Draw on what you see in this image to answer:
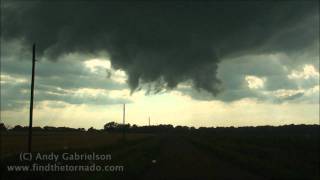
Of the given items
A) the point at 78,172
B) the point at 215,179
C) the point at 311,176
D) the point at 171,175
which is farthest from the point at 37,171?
the point at 311,176

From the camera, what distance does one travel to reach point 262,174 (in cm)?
2834

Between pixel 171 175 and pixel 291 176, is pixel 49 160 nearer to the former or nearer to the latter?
pixel 171 175

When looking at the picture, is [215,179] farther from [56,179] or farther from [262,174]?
[56,179]

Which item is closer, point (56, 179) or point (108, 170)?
point (56, 179)

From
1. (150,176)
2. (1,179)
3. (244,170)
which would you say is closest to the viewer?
(1,179)

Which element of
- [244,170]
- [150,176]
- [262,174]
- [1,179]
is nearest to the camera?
[1,179]

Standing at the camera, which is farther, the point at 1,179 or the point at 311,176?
the point at 311,176

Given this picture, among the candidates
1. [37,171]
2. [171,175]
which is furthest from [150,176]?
[37,171]

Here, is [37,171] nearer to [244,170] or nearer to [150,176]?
[150,176]

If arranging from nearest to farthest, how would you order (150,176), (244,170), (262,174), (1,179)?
(1,179)
(150,176)
(262,174)
(244,170)

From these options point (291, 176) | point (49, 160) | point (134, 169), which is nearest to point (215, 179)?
point (291, 176)

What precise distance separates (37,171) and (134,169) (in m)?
5.83

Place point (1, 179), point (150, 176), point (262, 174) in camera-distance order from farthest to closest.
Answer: point (262, 174), point (150, 176), point (1, 179)

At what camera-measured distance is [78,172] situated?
1116 inches
